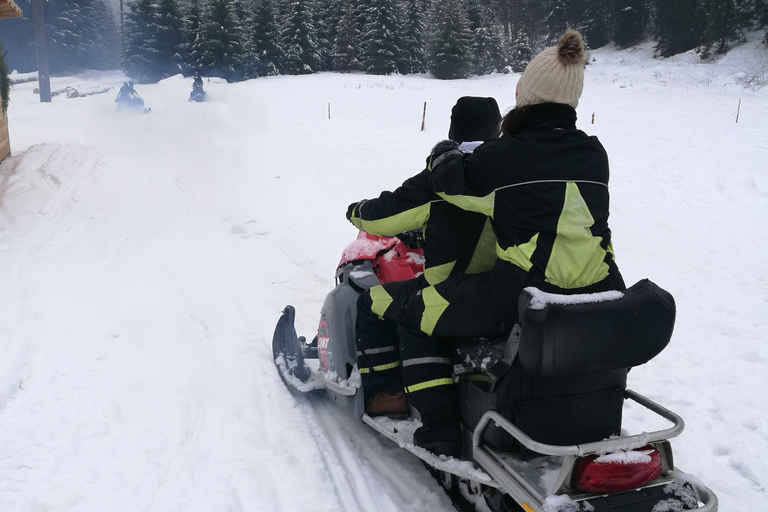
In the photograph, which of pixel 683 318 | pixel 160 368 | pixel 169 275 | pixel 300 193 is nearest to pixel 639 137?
pixel 300 193

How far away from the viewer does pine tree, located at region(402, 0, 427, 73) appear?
42594 millimetres

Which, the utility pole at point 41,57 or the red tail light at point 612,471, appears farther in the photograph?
the utility pole at point 41,57

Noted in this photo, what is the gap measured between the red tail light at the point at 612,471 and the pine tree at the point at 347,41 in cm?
4333

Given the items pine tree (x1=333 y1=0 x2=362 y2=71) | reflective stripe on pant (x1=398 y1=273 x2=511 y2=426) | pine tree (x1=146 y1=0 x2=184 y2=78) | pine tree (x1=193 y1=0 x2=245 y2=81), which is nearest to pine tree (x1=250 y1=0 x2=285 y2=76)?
pine tree (x1=193 y1=0 x2=245 y2=81)

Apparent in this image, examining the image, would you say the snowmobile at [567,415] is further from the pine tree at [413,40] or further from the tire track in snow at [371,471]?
the pine tree at [413,40]

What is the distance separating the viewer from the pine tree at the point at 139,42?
41.5 meters

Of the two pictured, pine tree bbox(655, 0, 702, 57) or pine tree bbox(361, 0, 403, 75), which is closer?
pine tree bbox(655, 0, 702, 57)

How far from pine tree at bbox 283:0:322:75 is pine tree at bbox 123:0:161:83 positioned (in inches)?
398

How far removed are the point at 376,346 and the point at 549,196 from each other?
4.28ft

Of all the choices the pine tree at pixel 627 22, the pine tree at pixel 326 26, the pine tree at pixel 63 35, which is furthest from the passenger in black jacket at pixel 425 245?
the pine tree at pixel 63 35

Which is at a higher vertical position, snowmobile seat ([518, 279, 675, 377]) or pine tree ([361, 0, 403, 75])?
pine tree ([361, 0, 403, 75])

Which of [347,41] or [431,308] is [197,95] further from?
[431,308]

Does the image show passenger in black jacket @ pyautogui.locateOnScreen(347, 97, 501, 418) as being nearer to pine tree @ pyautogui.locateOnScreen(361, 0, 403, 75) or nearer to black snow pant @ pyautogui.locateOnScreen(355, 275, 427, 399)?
black snow pant @ pyautogui.locateOnScreen(355, 275, 427, 399)

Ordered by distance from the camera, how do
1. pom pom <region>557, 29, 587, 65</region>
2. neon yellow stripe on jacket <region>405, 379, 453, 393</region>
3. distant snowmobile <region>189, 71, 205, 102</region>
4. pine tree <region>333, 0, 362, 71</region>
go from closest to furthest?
pom pom <region>557, 29, 587, 65</region> < neon yellow stripe on jacket <region>405, 379, 453, 393</region> < distant snowmobile <region>189, 71, 205, 102</region> < pine tree <region>333, 0, 362, 71</region>
